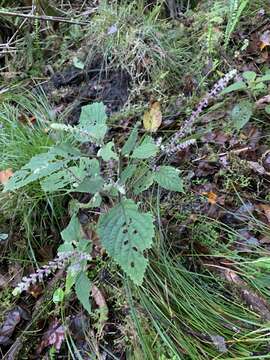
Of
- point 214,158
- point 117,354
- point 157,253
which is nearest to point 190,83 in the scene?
point 214,158

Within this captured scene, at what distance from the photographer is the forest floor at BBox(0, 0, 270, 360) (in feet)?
5.82

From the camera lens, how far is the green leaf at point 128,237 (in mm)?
1591

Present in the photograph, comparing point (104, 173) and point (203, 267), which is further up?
point (104, 173)


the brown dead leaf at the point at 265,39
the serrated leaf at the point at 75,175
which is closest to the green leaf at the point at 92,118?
the serrated leaf at the point at 75,175

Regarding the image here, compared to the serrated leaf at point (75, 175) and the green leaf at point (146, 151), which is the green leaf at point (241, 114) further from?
the serrated leaf at point (75, 175)

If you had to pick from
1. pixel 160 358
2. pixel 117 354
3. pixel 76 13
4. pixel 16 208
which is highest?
pixel 76 13

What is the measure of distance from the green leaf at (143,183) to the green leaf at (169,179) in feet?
0.09

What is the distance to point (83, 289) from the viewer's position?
169 cm

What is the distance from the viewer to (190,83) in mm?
2736

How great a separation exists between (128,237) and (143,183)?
33 centimetres

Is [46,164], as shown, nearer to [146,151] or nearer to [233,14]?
[146,151]

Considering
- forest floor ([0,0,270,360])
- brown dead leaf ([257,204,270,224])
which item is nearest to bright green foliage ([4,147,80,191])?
forest floor ([0,0,270,360])

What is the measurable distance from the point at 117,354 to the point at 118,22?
2.06 metres

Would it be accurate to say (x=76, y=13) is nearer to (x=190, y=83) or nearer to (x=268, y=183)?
(x=190, y=83)
